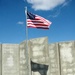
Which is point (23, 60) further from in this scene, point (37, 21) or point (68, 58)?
point (37, 21)

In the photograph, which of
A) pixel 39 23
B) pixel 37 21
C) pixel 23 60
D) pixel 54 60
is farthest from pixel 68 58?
pixel 37 21

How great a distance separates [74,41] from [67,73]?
3070mm

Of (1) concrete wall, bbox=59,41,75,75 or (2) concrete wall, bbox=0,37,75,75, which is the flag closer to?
(2) concrete wall, bbox=0,37,75,75

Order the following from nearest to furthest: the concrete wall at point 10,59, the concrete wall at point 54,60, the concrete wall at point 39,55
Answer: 1. the concrete wall at point 39,55
2. the concrete wall at point 10,59
3. the concrete wall at point 54,60

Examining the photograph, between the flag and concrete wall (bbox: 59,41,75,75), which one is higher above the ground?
the flag

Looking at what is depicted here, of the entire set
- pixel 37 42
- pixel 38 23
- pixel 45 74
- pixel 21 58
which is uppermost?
pixel 38 23

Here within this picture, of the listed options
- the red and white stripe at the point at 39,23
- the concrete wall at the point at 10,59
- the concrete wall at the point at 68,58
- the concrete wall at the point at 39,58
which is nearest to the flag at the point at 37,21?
Answer: the red and white stripe at the point at 39,23

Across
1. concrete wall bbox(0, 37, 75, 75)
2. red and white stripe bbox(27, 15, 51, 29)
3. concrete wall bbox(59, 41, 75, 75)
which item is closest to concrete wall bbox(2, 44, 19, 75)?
concrete wall bbox(0, 37, 75, 75)

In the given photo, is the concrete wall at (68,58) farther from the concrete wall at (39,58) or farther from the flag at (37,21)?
the flag at (37,21)

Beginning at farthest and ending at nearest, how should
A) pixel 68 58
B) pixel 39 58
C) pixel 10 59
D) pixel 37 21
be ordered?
1. pixel 10 59
2. pixel 68 58
3. pixel 39 58
4. pixel 37 21

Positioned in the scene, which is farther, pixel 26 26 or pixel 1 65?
pixel 1 65

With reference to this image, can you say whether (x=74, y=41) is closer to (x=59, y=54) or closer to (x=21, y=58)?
(x=59, y=54)

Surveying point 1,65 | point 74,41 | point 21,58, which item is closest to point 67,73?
point 74,41

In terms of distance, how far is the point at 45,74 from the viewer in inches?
857
